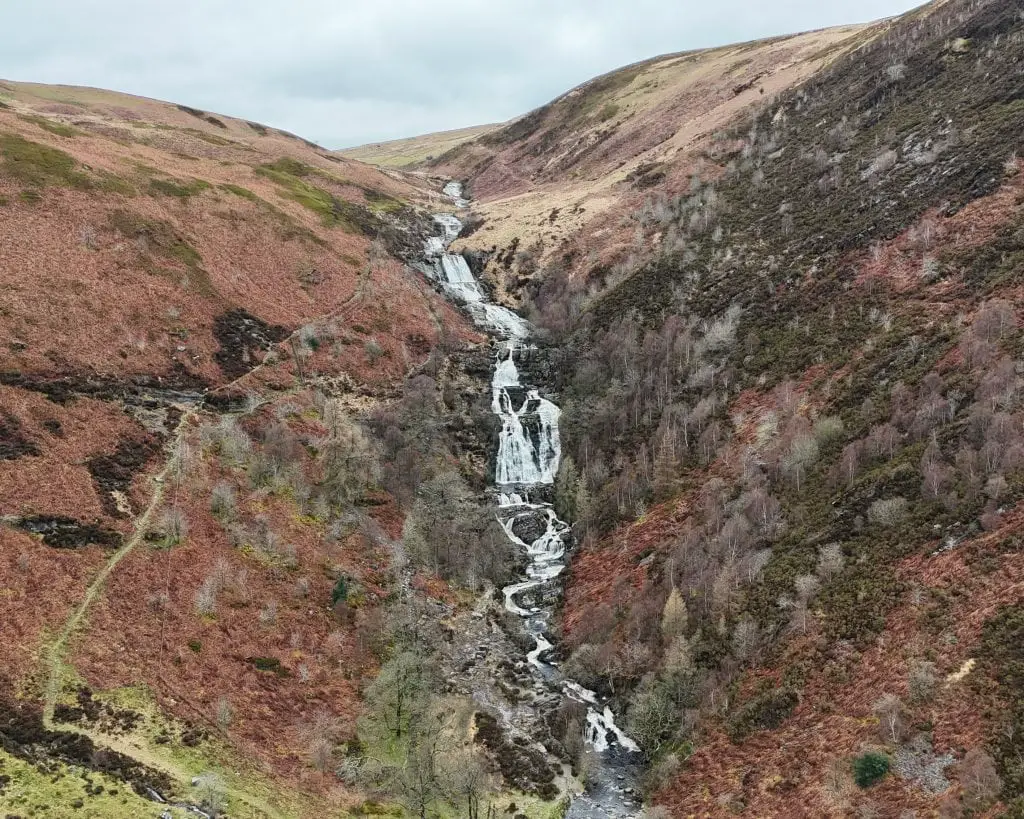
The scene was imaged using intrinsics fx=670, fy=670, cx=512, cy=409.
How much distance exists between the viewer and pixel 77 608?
30203mm

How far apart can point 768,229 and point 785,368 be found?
23.3m

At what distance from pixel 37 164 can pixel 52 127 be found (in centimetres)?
1714

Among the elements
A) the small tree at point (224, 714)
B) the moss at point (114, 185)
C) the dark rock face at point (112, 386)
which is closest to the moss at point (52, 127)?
the moss at point (114, 185)

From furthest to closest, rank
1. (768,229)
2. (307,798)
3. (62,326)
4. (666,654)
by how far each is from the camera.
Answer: (768,229) → (62,326) → (666,654) → (307,798)

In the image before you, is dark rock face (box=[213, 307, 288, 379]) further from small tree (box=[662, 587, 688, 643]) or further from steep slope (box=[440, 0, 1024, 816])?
small tree (box=[662, 587, 688, 643])

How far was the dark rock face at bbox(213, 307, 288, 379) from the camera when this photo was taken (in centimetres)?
5631

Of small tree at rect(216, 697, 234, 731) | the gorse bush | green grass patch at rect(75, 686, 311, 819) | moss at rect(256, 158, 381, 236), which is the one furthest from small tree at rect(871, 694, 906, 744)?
moss at rect(256, 158, 381, 236)

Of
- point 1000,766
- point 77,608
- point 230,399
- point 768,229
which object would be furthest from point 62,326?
point 768,229

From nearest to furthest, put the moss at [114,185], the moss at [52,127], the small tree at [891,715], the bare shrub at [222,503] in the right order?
the small tree at [891,715]
the bare shrub at [222,503]
the moss at [114,185]
the moss at [52,127]

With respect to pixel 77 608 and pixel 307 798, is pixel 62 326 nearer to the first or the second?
pixel 77 608

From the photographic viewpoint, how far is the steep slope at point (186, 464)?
1098 inches

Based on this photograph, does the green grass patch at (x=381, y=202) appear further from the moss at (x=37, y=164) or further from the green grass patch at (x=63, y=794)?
the green grass patch at (x=63, y=794)

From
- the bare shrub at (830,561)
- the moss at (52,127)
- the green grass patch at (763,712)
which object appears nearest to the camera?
the green grass patch at (763,712)

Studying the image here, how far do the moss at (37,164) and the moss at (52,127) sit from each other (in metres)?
8.73
